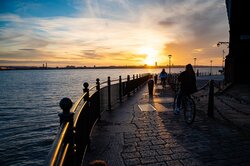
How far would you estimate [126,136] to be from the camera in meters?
5.96

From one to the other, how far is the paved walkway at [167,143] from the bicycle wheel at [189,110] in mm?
209

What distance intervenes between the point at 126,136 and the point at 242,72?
14.2 meters

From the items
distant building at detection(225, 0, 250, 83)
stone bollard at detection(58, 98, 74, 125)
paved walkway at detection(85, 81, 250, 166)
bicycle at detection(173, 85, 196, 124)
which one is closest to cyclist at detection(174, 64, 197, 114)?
bicycle at detection(173, 85, 196, 124)

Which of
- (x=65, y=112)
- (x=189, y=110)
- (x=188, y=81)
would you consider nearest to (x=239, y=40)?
(x=188, y=81)

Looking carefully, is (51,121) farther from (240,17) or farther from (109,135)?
(240,17)

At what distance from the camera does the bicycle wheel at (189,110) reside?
7.16m

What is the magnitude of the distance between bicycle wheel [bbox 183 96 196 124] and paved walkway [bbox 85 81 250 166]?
0.21 metres

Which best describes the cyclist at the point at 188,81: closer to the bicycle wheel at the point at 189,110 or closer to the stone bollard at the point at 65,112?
the bicycle wheel at the point at 189,110

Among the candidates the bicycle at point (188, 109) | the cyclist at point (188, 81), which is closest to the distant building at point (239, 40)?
the cyclist at point (188, 81)

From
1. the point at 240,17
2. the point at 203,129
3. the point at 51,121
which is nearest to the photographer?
the point at 203,129

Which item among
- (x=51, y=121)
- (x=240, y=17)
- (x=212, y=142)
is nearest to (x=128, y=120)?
(x=212, y=142)

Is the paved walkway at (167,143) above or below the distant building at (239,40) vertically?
below

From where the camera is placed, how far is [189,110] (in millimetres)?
7504

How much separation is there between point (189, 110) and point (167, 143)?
258 centimetres
